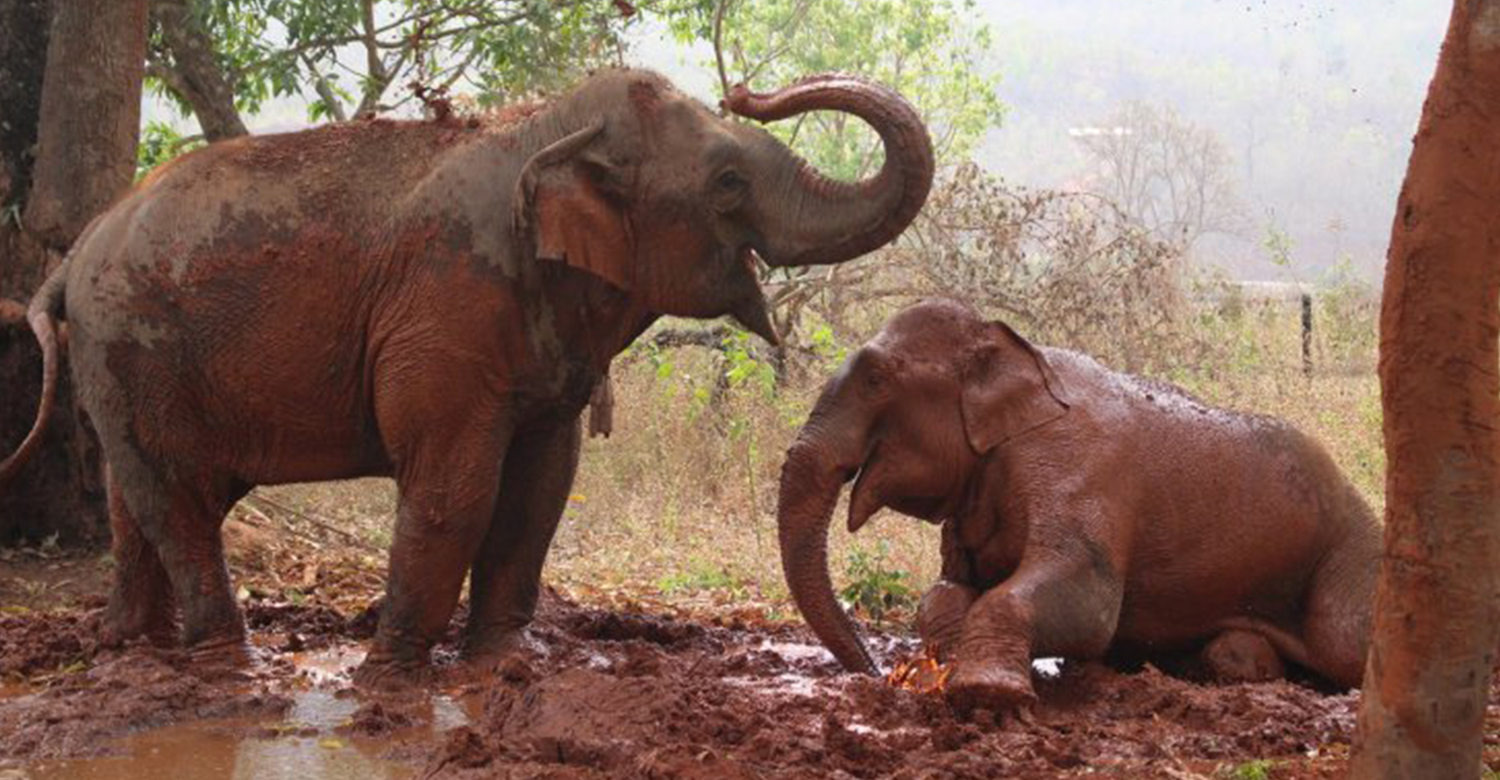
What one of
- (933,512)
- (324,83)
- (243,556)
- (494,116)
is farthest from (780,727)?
(324,83)

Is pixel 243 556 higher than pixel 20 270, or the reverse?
pixel 20 270

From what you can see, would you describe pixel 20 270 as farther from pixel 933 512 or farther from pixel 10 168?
pixel 933 512

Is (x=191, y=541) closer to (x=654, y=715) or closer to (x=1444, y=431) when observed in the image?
(x=654, y=715)

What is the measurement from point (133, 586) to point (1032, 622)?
363 centimetres

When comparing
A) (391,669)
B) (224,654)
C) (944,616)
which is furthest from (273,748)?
(944,616)

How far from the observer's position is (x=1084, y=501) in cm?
708

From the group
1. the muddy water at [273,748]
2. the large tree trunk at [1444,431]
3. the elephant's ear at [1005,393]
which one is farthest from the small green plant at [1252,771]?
the muddy water at [273,748]

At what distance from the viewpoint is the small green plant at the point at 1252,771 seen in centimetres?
545

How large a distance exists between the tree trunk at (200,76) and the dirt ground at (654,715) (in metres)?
4.26

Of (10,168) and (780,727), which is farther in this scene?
(10,168)

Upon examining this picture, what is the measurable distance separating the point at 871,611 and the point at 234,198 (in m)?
3.42

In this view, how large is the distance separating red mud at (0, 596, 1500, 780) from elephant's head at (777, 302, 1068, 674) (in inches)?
18.4

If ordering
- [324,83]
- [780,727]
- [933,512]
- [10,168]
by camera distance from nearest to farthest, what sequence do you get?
[780,727], [933,512], [10,168], [324,83]

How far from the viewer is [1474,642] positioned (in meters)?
4.29
